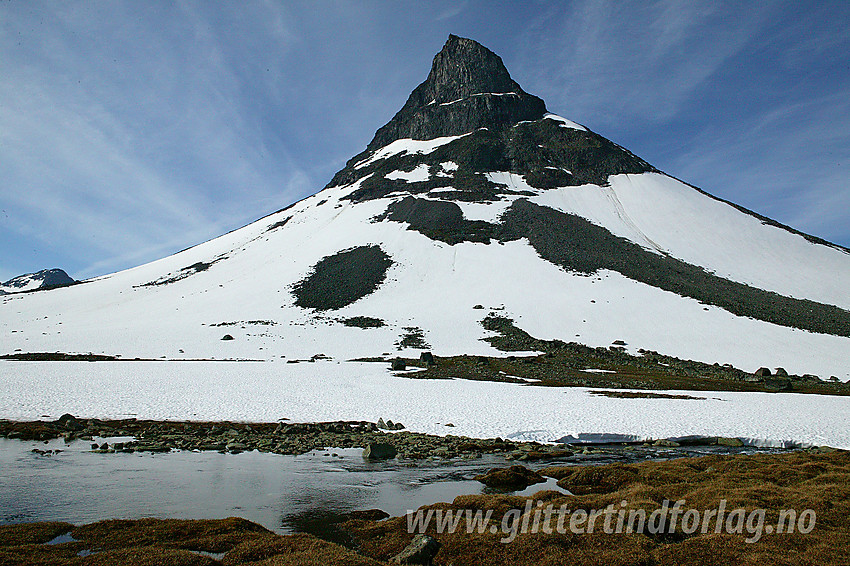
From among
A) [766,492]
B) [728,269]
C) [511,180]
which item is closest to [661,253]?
[728,269]

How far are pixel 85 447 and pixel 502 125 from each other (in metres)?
166

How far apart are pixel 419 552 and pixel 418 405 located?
72.5ft

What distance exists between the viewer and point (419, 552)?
1034 cm

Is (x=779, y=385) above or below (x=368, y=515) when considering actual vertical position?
above

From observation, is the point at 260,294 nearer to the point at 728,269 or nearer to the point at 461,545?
the point at 461,545

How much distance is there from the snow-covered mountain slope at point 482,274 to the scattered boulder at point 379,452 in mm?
37115

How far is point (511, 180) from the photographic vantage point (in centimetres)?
14212

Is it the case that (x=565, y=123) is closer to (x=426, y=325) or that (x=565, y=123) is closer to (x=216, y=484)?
(x=426, y=325)

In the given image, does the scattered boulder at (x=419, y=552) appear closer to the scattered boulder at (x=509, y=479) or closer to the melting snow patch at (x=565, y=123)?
the scattered boulder at (x=509, y=479)

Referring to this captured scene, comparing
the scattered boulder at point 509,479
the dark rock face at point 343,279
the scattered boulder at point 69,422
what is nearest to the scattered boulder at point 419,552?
the scattered boulder at point 509,479

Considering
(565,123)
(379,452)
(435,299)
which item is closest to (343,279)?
(435,299)

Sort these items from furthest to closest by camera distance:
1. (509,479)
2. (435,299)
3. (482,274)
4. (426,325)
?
1. (482,274)
2. (435,299)
3. (426,325)
4. (509,479)

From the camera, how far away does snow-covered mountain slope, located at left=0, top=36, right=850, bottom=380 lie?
65562 millimetres

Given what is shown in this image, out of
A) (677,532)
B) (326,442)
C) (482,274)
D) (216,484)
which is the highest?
(482,274)
